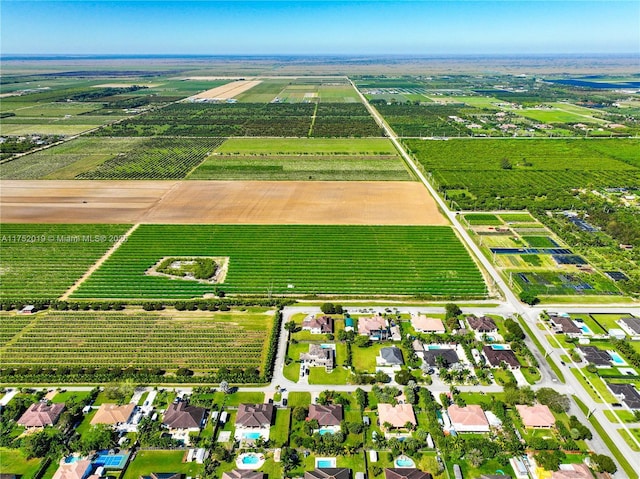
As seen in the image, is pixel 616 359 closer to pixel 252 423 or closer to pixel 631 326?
pixel 631 326

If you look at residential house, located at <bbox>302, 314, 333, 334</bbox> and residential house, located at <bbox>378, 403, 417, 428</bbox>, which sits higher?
residential house, located at <bbox>302, 314, 333, 334</bbox>

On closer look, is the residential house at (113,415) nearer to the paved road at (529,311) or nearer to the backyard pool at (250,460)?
the backyard pool at (250,460)

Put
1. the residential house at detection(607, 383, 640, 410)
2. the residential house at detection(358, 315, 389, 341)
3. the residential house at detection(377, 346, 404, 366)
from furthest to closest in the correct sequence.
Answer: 1. the residential house at detection(358, 315, 389, 341)
2. the residential house at detection(377, 346, 404, 366)
3. the residential house at detection(607, 383, 640, 410)

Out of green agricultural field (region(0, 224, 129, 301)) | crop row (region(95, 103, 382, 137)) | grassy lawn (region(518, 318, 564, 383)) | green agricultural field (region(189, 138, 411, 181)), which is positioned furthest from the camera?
crop row (region(95, 103, 382, 137))

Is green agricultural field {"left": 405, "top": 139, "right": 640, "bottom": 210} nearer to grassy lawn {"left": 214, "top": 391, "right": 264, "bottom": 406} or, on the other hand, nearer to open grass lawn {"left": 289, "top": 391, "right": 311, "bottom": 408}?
open grass lawn {"left": 289, "top": 391, "right": 311, "bottom": 408}

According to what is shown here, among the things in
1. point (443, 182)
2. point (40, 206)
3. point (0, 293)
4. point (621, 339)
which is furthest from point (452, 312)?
point (40, 206)

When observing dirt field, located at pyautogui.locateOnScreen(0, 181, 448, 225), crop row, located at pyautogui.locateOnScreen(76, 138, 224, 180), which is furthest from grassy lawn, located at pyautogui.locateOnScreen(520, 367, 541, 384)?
crop row, located at pyautogui.locateOnScreen(76, 138, 224, 180)

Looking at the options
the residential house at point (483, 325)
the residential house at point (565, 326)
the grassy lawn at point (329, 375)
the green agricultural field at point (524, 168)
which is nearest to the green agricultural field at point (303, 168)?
the green agricultural field at point (524, 168)
